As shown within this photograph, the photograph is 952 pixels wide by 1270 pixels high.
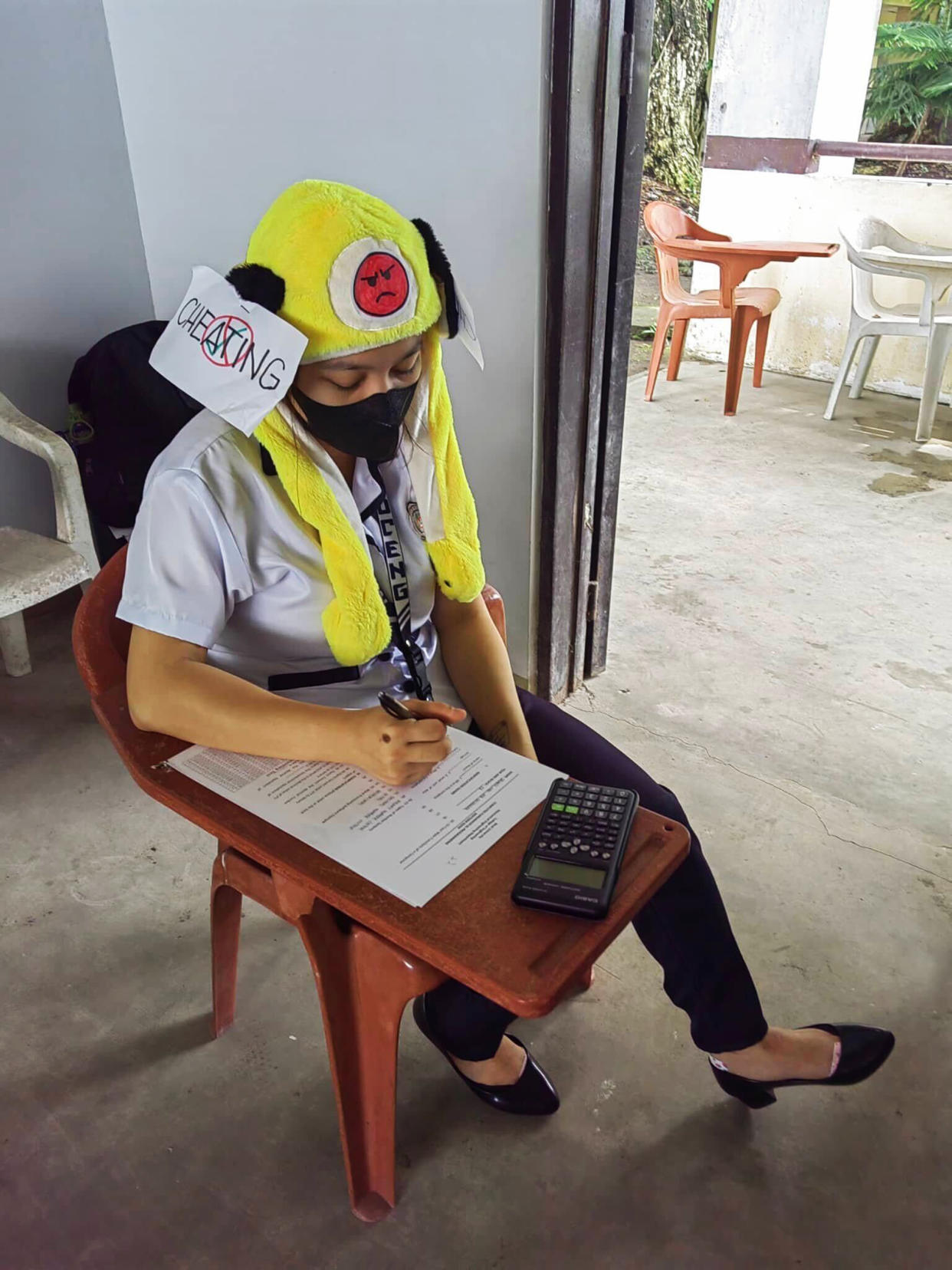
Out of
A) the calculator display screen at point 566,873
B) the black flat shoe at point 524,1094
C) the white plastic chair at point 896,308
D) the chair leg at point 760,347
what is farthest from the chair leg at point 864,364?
the calculator display screen at point 566,873

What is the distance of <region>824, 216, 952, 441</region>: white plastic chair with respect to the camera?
12.9 feet

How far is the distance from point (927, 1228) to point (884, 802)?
0.91 metres

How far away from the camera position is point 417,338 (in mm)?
1096

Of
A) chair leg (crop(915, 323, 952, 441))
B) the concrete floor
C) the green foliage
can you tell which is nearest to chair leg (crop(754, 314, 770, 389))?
chair leg (crop(915, 323, 952, 441))

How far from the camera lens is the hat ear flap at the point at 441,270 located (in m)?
1.10

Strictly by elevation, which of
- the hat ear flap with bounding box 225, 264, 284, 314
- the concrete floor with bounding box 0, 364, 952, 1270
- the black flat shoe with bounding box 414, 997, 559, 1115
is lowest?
the concrete floor with bounding box 0, 364, 952, 1270

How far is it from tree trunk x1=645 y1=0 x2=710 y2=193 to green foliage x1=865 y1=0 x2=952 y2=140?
1.67 meters

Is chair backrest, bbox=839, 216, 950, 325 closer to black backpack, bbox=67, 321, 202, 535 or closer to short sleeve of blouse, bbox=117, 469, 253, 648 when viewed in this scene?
black backpack, bbox=67, 321, 202, 535

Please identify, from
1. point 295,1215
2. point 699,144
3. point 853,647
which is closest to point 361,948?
point 295,1215

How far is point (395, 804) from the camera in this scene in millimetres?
928

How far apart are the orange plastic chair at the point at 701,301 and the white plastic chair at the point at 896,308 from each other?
418 mm

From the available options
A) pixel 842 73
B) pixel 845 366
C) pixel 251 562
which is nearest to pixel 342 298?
pixel 251 562

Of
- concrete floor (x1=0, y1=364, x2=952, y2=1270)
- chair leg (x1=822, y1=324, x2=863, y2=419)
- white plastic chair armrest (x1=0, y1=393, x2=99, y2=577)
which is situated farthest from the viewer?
chair leg (x1=822, y1=324, x2=863, y2=419)

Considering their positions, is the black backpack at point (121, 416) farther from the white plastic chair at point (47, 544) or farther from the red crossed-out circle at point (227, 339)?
the red crossed-out circle at point (227, 339)
